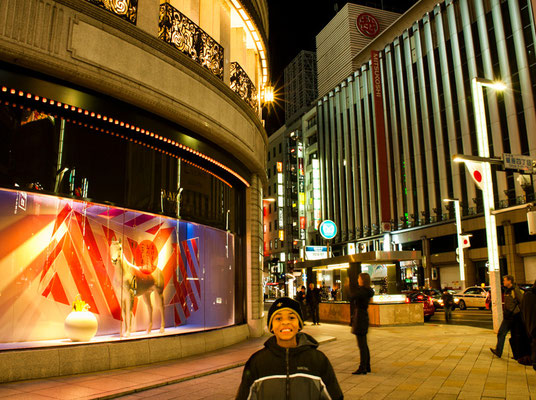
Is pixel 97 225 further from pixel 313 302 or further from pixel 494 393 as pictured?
pixel 313 302

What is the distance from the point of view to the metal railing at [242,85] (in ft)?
45.5

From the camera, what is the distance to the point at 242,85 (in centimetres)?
1434

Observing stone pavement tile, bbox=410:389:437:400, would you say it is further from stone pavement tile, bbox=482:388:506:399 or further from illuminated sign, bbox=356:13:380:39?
illuminated sign, bbox=356:13:380:39

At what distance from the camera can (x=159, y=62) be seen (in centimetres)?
1023

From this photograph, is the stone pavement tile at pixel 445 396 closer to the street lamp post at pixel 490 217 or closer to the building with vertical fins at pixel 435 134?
the street lamp post at pixel 490 217

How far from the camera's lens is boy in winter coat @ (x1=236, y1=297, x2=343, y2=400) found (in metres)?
2.79

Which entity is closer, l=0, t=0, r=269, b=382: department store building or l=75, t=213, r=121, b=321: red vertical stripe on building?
l=0, t=0, r=269, b=382: department store building

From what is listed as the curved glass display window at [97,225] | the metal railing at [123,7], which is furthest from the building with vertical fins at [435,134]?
the metal railing at [123,7]

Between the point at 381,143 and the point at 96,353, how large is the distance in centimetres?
4548

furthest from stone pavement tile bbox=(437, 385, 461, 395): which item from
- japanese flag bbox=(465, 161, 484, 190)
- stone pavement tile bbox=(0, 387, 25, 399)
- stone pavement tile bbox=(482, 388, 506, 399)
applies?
japanese flag bbox=(465, 161, 484, 190)

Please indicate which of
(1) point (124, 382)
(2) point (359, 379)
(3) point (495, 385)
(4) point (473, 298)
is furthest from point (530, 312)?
(4) point (473, 298)

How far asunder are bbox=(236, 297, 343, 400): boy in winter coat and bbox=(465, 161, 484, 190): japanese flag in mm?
13946

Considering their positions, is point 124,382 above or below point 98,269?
below

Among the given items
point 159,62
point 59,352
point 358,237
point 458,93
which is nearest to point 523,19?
point 458,93
